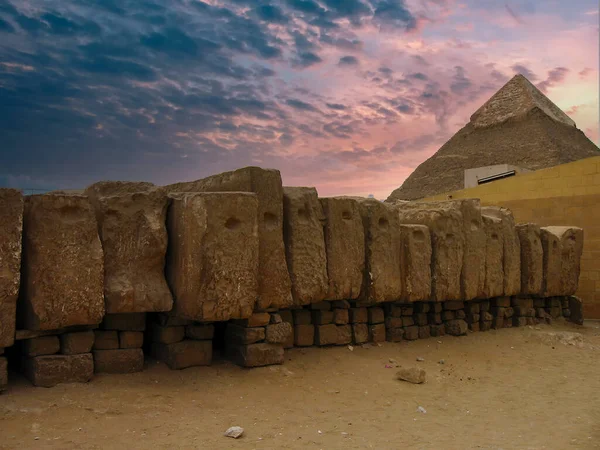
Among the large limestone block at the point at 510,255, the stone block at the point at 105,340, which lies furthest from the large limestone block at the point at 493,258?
the stone block at the point at 105,340

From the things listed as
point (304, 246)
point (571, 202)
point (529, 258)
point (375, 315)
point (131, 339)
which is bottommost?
point (375, 315)

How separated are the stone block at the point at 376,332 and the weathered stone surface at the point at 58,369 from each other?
3759mm

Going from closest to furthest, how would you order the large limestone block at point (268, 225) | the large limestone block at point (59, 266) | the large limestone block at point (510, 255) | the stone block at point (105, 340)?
the large limestone block at point (59, 266) < the stone block at point (105, 340) < the large limestone block at point (268, 225) < the large limestone block at point (510, 255)

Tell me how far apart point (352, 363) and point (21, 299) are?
144 inches

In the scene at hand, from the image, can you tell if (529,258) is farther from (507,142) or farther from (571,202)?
(507,142)

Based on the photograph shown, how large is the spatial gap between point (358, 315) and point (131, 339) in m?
3.09

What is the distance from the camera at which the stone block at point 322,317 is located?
700 centimetres

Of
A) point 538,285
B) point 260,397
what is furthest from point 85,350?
point 538,285

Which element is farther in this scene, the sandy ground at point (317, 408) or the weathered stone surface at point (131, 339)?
the weathered stone surface at point (131, 339)

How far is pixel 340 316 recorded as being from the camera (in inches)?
284

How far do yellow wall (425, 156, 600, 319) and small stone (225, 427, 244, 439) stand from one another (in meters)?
11.2

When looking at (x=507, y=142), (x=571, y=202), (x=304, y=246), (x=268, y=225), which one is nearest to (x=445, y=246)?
(x=304, y=246)

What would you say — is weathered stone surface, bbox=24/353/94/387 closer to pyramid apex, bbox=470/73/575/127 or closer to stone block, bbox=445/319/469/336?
stone block, bbox=445/319/469/336

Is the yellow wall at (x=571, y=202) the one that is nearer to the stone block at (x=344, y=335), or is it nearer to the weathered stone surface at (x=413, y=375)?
the stone block at (x=344, y=335)
